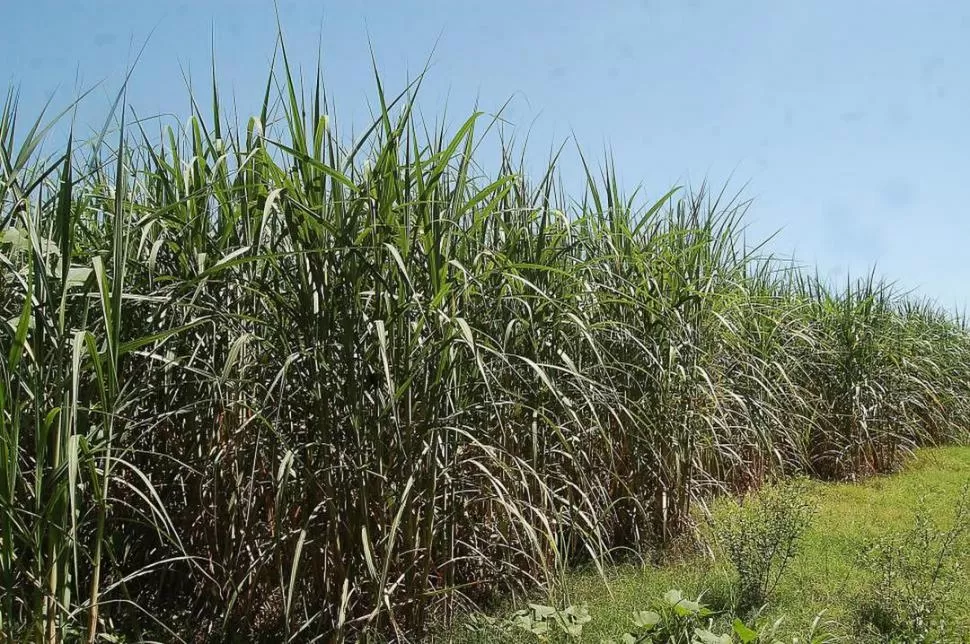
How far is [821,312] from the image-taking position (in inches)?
259

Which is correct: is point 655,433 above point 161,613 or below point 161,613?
above

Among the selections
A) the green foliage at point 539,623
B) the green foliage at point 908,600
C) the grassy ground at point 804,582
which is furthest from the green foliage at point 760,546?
the green foliage at point 539,623

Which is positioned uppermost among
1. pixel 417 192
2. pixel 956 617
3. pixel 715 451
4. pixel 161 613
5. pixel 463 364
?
pixel 417 192

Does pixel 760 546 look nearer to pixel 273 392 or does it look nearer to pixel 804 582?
pixel 804 582

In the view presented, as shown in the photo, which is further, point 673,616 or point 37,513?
point 673,616

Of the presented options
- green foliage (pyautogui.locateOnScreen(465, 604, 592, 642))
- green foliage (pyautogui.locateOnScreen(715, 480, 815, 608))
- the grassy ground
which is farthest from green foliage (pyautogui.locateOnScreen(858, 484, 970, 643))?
green foliage (pyautogui.locateOnScreen(465, 604, 592, 642))

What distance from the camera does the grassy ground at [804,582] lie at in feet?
9.64

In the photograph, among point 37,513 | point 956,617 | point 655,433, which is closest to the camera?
point 37,513

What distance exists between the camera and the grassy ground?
9.64 feet

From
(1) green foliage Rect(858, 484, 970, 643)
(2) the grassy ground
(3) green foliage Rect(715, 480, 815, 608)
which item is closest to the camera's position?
(1) green foliage Rect(858, 484, 970, 643)

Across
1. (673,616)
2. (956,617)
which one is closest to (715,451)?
(956,617)

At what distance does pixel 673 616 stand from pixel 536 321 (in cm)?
103

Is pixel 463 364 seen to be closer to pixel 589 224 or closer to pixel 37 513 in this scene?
pixel 37 513

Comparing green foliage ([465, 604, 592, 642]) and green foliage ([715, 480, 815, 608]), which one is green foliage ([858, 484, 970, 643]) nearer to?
green foliage ([715, 480, 815, 608])
